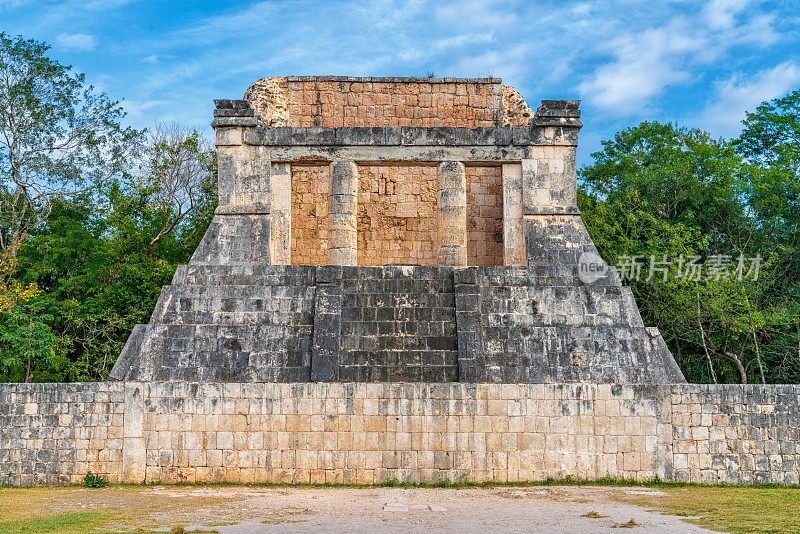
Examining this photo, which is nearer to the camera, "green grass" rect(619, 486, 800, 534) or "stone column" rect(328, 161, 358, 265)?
"green grass" rect(619, 486, 800, 534)

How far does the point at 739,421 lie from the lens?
1281 cm

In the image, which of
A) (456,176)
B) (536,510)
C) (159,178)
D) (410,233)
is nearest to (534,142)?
(456,176)

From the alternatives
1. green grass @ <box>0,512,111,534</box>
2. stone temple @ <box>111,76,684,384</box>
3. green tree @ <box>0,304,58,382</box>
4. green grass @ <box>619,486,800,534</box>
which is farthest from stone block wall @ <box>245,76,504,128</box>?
green grass @ <box>0,512,111,534</box>

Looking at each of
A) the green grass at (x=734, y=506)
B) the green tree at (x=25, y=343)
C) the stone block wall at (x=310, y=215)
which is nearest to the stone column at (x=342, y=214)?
the stone block wall at (x=310, y=215)

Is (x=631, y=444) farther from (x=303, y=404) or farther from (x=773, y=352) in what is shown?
(x=773, y=352)

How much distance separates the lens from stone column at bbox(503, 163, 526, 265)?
1669 centimetres

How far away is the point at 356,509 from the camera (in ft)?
32.9

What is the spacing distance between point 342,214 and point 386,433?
17.6ft

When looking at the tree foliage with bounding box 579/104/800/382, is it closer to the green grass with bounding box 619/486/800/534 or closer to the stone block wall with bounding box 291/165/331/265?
the stone block wall with bounding box 291/165/331/265

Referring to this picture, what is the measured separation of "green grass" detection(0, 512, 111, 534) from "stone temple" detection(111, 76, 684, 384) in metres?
3.94

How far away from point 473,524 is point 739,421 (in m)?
5.84

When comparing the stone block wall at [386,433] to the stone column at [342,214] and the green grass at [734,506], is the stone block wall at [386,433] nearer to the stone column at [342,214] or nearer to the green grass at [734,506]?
the green grass at [734,506]

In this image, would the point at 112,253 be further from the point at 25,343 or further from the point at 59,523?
the point at 59,523

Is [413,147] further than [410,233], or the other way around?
[410,233]
